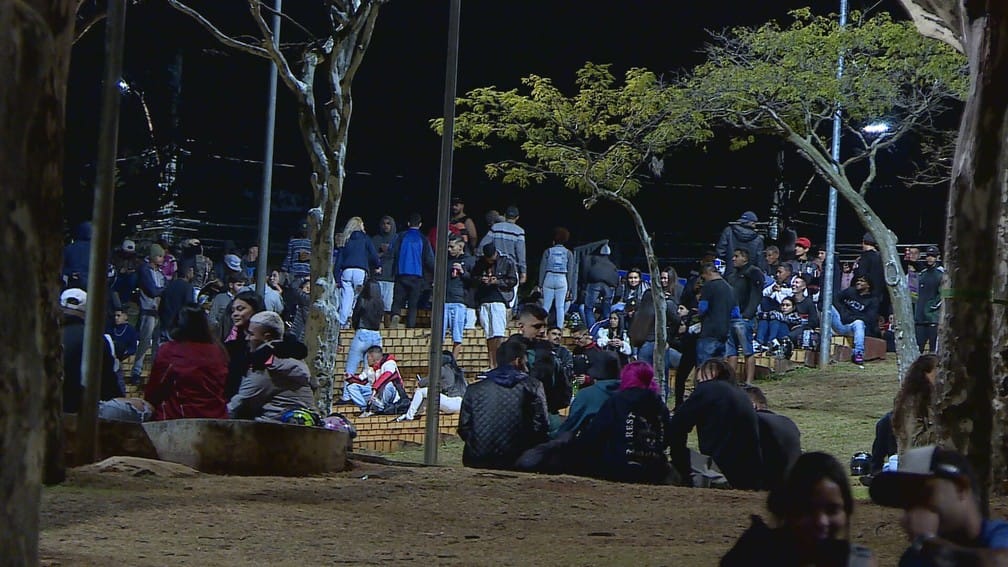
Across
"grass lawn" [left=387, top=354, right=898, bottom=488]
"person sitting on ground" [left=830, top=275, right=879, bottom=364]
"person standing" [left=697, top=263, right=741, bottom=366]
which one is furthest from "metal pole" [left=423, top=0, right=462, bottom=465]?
"person sitting on ground" [left=830, top=275, right=879, bottom=364]

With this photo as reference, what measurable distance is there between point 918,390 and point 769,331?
13.0 meters

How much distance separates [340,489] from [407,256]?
11.5 metres

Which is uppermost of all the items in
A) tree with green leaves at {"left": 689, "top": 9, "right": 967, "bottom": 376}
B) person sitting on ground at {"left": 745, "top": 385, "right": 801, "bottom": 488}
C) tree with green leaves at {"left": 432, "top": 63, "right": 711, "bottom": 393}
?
tree with green leaves at {"left": 689, "top": 9, "right": 967, "bottom": 376}

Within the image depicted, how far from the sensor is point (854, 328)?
81.0ft

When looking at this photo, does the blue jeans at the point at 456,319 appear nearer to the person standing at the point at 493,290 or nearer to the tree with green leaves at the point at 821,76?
the person standing at the point at 493,290

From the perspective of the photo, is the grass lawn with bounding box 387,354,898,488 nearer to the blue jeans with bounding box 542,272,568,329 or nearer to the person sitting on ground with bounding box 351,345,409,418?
the person sitting on ground with bounding box 351,345,409,418

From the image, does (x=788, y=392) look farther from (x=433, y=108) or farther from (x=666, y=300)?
(x=433, y=108)

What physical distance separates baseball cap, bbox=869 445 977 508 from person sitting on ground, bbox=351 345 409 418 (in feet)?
49.2

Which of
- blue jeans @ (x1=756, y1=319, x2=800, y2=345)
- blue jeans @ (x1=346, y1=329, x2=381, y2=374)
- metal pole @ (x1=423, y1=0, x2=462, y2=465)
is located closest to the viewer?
metal pole @ (x1=423, y1=0, x2=462, y2=465)

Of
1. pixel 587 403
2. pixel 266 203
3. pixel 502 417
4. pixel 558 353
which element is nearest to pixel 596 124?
pixel 266 203

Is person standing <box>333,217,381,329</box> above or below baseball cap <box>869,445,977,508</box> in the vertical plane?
above

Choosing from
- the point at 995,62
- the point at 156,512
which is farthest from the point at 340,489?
the point at 995,62

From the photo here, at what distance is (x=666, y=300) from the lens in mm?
21516

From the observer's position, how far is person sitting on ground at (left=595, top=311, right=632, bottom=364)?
825 inches
